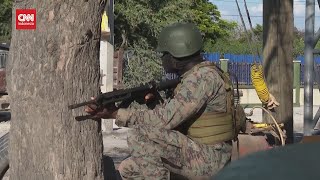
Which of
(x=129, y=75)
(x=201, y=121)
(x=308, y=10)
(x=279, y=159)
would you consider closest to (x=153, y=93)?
(x=201, y=121)

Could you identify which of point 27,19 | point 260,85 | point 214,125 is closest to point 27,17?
point 27,19

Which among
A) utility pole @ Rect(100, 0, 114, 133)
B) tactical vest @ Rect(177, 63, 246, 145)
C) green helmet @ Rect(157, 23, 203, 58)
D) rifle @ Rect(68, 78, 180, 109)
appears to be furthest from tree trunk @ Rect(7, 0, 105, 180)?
utility pole @ Rect(100, 0, 114, 133)

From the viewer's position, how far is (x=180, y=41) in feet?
15.7

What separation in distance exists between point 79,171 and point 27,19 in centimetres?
96

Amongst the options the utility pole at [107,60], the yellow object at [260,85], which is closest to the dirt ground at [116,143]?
the utility pole at [107,60]

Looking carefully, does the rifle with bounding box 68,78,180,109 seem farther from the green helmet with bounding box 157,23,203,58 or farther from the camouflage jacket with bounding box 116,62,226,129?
the green helmet with bounding box 157,23,203,58

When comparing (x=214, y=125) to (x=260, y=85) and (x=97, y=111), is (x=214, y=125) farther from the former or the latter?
(x=260, y=85)

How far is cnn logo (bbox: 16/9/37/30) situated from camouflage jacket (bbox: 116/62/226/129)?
0.76m

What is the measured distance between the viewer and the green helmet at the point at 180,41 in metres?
4.77

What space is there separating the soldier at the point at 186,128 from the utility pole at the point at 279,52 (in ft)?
10.9

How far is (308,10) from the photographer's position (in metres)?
Result: 7.69

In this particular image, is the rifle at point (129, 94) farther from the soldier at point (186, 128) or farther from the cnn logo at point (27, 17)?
the cnn logo at point (27, 17)

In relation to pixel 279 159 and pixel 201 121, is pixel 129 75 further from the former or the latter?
pixel 279 159

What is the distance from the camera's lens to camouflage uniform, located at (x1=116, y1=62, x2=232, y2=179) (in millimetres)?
4547
